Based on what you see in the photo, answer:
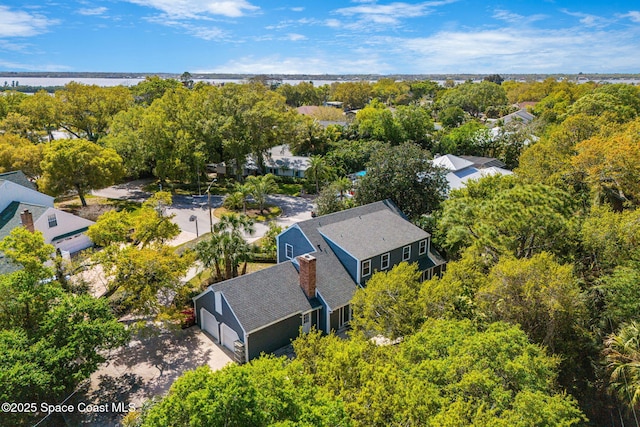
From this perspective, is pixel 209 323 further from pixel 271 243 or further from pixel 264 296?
pixel 271 243

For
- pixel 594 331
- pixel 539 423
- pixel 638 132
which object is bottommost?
pixel 594 331

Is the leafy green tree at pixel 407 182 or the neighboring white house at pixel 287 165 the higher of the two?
the leafy green tree at pixel 407 182

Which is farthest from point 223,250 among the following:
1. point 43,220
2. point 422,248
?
point 43,220

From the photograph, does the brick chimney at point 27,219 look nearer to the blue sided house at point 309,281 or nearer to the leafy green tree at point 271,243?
the blue sided house at point 309,281

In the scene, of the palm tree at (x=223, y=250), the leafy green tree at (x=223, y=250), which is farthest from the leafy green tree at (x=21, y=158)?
the palm tree at (x=223, y=250)

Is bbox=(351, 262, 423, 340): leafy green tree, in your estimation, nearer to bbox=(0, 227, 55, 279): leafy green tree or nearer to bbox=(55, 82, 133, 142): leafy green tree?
bbox=(0, 227, 55, 279): leafy green tree

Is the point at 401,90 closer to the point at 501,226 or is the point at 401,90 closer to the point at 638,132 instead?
the point at 638,132

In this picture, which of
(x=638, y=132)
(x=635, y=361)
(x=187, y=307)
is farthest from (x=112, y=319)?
(x=638, y=132)

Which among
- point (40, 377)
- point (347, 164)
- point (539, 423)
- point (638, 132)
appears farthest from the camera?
point (347, 164)
